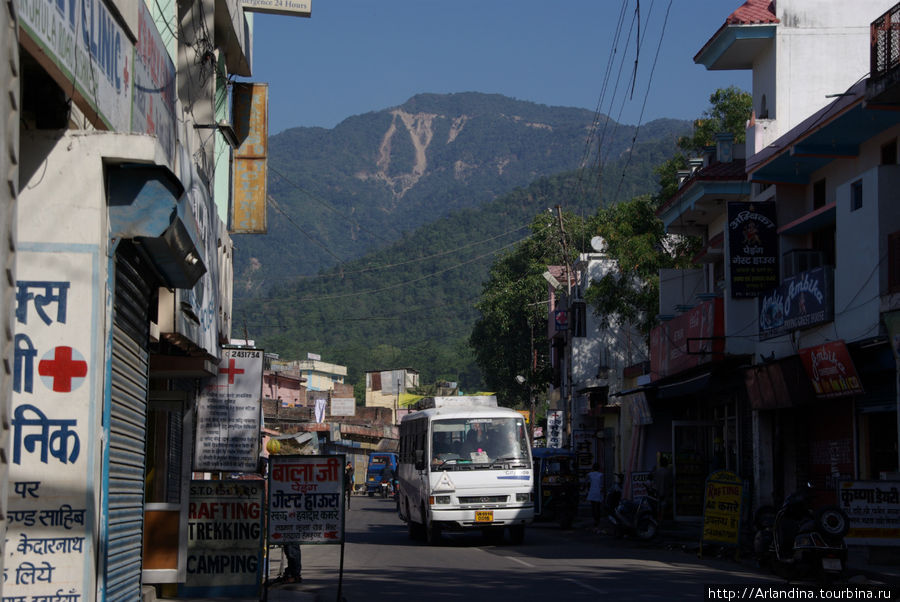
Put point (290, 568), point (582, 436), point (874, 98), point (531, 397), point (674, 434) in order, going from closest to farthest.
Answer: point (290, 568) → point (874, 98) → point (674, 434) → point (582, 436) → point (531, 397)

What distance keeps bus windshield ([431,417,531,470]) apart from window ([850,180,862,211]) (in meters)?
7.63

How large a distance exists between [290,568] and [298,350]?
12519cm

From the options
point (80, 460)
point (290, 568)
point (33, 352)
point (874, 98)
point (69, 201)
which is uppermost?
point (874, 98)

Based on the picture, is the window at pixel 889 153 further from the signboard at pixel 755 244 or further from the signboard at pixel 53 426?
the signboard at pixel 53 426

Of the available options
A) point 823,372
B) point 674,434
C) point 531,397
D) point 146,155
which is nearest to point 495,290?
point 531,397

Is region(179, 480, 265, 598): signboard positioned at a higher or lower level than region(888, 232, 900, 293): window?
lower

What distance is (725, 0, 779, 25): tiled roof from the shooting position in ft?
90.1

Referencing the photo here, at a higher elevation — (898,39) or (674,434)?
(898,39)

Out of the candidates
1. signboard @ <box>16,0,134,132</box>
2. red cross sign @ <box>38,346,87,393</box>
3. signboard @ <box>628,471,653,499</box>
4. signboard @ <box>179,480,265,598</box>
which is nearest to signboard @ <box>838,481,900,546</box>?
signboard @ <box>179,480,265,598</box>

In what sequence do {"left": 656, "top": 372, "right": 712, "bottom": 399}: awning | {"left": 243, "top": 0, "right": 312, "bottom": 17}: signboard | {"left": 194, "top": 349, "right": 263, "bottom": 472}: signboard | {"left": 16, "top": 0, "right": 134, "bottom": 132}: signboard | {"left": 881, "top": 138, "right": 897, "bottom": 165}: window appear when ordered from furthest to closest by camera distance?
{"left": 656, "top": 372, "right": 712, "bottom": 399}: awning → {"left": 243, "top": 0, "right": 312, "bottom": 17}: signboard → {"left": 881, "top": 138, "right": 897, "bottom": 165}: window → {"left": 194, "top": 349, "right": 263, "bottom": 472}: signboard → {"left": 16, "top": 0, "right": 134, "bottom": 132}: signboard

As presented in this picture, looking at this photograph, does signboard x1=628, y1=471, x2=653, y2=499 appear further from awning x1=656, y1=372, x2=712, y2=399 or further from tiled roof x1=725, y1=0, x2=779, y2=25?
tiled roof x1=725, y1=0, x2=779, y2=25

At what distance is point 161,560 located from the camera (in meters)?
12.4

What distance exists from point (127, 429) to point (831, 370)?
48.9 feet

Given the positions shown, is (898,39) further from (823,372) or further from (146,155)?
(146,155)
